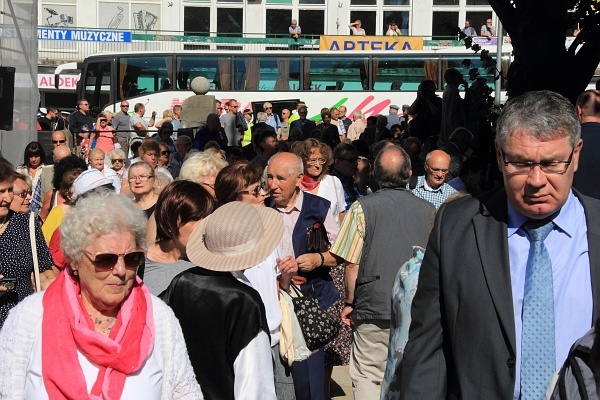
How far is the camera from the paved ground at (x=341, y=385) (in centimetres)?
876

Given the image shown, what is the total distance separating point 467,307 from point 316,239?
3.85 m

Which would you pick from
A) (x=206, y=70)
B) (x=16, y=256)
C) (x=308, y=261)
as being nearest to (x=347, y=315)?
(x=308, y=261)

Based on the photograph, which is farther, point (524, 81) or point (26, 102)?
point (26, 102)

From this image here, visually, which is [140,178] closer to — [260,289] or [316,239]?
[316,239]

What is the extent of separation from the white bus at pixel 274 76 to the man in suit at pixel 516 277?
32018 millimetres

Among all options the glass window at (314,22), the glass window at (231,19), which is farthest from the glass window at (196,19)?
the glass window at (314,22)

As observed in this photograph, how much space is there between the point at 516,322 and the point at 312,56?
33.2 metres

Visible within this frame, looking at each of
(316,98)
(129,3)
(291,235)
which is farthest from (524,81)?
(129,3)

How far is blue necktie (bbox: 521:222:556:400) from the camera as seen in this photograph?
128 inches

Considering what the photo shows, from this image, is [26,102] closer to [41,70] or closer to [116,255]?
[116,255]

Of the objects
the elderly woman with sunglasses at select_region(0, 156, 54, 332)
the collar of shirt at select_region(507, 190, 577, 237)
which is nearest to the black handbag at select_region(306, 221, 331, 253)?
the elderly woman with sunglasses at select_region(0, 156, 54, 332)

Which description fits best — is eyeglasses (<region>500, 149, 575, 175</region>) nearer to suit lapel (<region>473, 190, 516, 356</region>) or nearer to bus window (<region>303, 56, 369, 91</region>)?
suit lapel (<region>473, 190, 516, 356</region>)

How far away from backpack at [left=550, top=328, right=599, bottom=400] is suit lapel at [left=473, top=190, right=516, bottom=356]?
596 millimetres

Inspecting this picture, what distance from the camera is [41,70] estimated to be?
45906 mm
